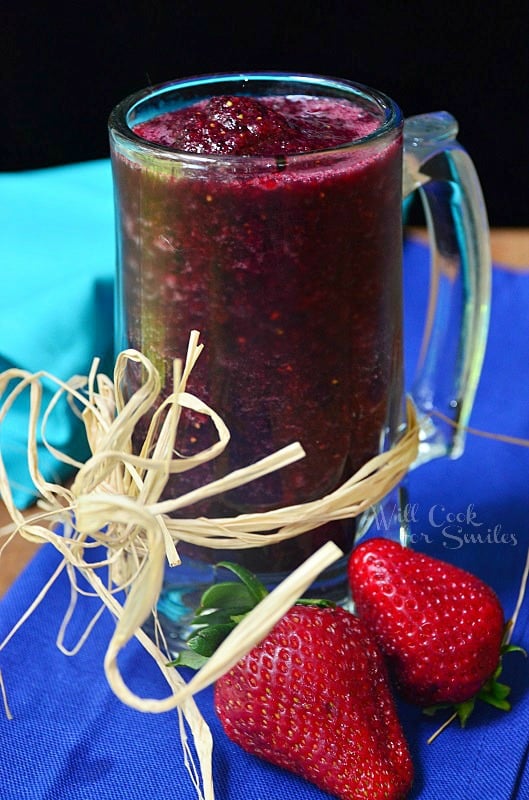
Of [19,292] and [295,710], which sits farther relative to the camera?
[19,292]

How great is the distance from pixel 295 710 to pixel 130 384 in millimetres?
269

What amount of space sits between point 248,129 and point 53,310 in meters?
0.47

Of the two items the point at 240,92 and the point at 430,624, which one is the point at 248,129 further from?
the point at 430,624

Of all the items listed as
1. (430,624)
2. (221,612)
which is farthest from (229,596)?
(430,624)

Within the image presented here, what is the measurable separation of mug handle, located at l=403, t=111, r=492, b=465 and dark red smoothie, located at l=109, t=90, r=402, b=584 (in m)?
0.09

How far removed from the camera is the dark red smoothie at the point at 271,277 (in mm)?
633

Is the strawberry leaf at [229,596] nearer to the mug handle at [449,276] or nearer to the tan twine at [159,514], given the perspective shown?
the tan twine at [159,514]

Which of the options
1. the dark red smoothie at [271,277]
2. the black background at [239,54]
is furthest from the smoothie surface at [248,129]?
the black background at [239,54]

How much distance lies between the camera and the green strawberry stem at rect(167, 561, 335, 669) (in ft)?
2.15

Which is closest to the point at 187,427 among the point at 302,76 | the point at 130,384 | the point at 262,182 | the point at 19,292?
the point at 130,384

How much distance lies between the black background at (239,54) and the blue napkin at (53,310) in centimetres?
61

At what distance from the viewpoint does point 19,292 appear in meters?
1.09

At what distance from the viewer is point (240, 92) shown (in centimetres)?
78

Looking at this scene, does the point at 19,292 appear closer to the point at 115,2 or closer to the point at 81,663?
the point at 81,663
